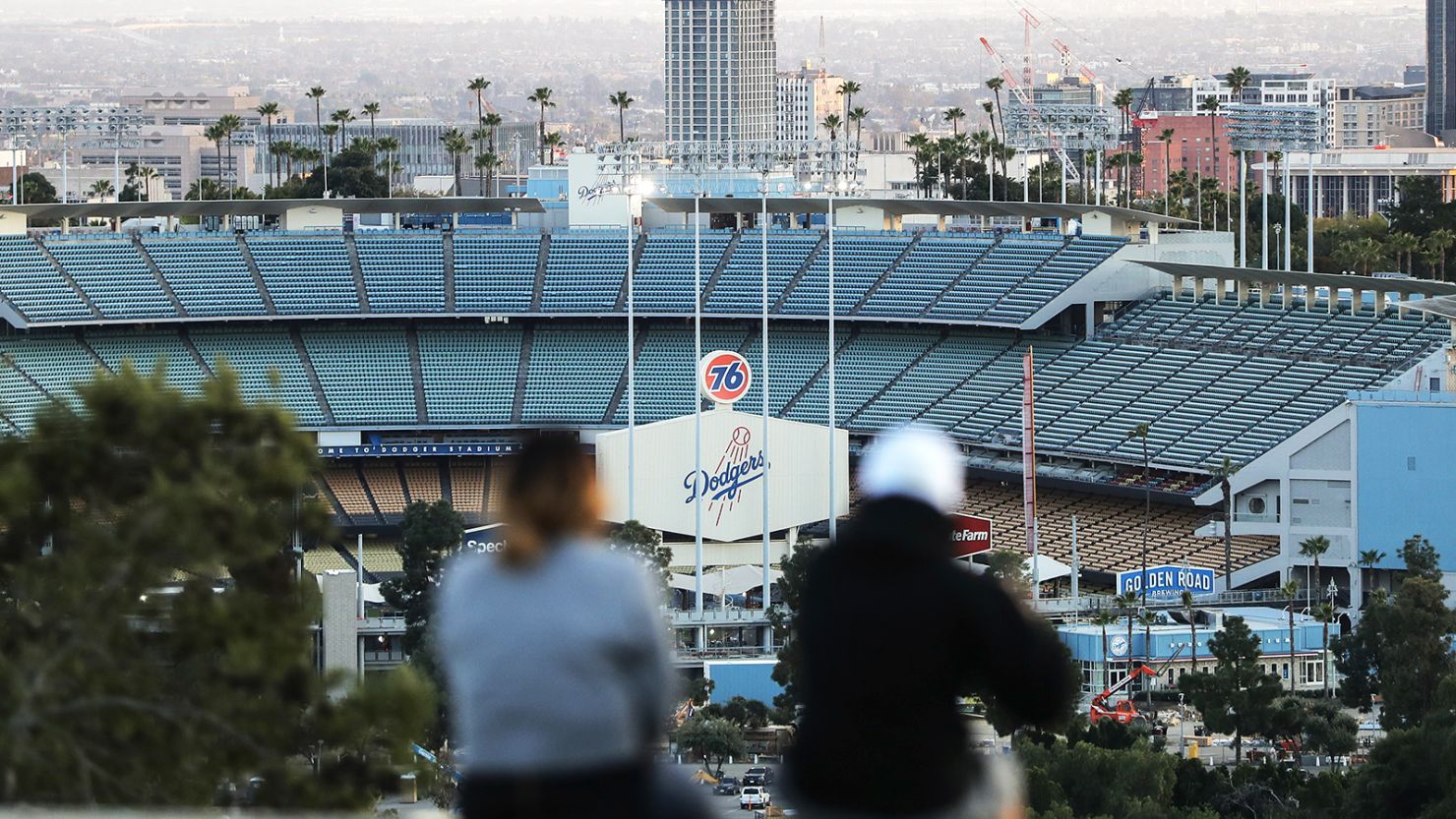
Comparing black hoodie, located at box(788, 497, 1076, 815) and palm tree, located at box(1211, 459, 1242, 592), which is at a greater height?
palm tree, located at box(1211, 459, 1242, 592)

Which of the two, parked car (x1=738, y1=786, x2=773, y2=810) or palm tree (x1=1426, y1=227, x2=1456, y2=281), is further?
palm tree (x1=1426, y1=227, x2=1456, y2=281)

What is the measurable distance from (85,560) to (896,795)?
514 cm

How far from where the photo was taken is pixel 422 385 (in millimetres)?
75312

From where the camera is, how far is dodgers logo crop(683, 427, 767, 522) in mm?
62406

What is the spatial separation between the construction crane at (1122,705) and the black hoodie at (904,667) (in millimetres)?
37315

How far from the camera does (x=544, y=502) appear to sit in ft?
27.8

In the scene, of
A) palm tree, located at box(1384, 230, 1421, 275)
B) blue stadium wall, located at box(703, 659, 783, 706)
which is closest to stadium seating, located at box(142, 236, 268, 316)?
blue stadium wall, located at box(703, 659, 783, 706)

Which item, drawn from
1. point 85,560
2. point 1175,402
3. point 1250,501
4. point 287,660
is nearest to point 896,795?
point 287,660

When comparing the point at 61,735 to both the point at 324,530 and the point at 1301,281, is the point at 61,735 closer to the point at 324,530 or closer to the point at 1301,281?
the point at 324,530

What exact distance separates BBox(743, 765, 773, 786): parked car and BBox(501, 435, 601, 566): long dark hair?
35.4m

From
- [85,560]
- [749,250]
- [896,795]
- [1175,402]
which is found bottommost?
[896,795]

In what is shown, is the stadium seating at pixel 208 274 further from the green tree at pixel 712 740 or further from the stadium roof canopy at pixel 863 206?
the green tree at pixel 712 740

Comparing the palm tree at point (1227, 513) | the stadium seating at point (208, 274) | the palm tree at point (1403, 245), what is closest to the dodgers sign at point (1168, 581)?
the palm tree at point (1227, 513)

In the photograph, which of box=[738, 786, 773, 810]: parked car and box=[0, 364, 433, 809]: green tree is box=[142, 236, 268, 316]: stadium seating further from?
box=[0, 364, 433, 809]: green tree
